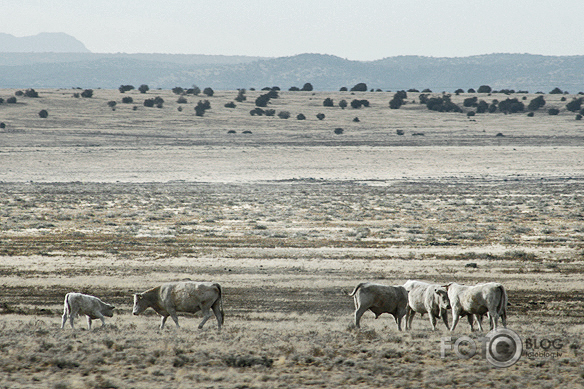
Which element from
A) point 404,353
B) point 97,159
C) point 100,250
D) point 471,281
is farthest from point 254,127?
point 404,353

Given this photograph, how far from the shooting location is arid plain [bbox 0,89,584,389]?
916 centimetres

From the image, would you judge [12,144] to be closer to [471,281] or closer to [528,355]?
[471,281]

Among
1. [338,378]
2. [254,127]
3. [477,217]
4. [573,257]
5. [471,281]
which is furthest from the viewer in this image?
[254,127]

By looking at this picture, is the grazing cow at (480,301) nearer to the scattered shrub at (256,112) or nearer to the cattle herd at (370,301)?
the cattle herd at (370,301)

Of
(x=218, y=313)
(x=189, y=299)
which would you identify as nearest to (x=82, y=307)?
(x=189, y=299)

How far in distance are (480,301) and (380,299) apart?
1.91m

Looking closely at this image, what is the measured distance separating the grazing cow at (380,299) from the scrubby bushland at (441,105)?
73.0 meters

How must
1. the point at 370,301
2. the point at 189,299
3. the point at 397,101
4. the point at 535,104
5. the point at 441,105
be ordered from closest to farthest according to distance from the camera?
the point at 189,299
the point at 370,301
the point at 441,105
the point at 535,104
the point at 397,101

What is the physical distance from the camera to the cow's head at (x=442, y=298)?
11445 mm

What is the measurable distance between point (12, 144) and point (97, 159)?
412 inches

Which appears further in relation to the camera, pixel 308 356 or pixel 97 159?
pixel 97 159

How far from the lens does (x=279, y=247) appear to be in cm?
2016

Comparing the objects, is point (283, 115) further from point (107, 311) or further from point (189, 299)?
point (189, 299)

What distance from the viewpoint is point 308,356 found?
944 cm
